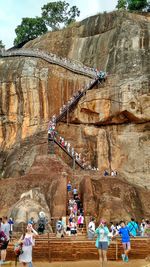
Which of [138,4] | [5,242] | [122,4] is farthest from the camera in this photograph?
[122,4]

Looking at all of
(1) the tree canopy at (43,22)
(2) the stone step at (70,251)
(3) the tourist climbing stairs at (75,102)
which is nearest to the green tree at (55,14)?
(1) the tree canopy at (43,22)

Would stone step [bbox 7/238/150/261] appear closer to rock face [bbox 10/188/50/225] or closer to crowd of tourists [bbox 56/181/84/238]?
A: crowd of tourists [bbox 56/181/84/238]

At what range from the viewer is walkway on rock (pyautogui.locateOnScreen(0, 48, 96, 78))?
51.5m

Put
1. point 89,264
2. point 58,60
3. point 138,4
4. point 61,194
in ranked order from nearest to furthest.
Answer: point 89,264, point 61,194, point 58,60, point 138,4

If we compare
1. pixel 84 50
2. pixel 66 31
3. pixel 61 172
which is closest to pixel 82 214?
pixel 61 172

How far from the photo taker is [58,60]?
52.6 m

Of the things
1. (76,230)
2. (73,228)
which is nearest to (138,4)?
(76,230)

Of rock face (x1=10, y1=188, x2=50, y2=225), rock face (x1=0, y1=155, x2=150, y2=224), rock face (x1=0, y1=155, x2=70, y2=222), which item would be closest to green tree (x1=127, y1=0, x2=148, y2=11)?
rock face (x1=0, y1=155, x2=70, y2=222)

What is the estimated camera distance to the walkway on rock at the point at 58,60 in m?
51.5

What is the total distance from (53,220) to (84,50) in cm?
2851

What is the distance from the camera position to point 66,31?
59.1 meters

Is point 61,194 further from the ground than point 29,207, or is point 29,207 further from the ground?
point 61,194

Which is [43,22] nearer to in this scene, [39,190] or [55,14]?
[55,14]

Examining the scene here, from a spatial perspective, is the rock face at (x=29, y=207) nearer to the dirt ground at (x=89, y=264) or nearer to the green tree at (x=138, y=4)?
the dirt ground at (x=89, y=264)
